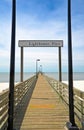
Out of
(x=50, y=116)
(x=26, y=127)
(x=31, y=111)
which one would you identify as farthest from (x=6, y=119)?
(x=31, y=111)

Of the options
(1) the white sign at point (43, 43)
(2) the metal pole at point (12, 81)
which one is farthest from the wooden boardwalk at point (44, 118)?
(1) the white sign at point (43, 43)

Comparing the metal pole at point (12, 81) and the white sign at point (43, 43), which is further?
the white sign at point (43, 43)

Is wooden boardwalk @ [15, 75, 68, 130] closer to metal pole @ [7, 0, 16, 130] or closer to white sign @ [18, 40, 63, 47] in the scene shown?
metal pole @ [7, 0, 16, 130]

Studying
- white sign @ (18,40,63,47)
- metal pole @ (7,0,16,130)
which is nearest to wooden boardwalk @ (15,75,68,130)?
metal pole @ (7,0,16,130)

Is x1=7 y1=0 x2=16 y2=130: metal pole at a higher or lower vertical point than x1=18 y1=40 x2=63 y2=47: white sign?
lower

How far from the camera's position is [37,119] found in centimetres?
756

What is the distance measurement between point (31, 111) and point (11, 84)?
3.45 metres

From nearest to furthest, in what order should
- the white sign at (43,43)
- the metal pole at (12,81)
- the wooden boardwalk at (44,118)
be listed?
1. the metal pole at (12,81)
2. the wooden boardwalk at (44,118)
3. the white sign at (43,43)

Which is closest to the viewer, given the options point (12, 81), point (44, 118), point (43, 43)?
point (12, 81)

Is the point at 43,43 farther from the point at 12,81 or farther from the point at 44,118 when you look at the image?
the point at 12,81

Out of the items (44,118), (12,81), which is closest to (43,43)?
(44,118)

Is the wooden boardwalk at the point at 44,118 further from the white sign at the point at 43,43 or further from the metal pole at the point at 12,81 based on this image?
the white sign at the point at 43,43

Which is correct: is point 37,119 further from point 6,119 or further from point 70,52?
point 70,52

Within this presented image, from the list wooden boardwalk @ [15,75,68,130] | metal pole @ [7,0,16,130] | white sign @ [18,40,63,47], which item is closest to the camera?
metal pole @ [7,0,16,130]
